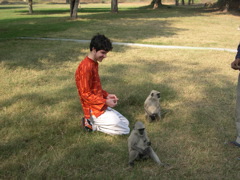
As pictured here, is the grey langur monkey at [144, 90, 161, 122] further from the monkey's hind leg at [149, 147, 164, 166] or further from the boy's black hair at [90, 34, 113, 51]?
the boy's black hair at [90, 34, 113, 51]

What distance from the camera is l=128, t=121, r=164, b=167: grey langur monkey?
367 cm

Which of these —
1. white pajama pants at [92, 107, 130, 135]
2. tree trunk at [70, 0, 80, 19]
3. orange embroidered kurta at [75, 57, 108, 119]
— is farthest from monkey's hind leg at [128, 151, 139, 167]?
tree trunk at [70, 0, 80, 19]

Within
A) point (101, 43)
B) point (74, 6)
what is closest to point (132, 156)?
point (101, 43)

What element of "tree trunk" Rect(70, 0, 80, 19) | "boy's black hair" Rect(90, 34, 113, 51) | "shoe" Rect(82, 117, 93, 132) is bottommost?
"tree trunk" Rect(70, 0, 80, 19)

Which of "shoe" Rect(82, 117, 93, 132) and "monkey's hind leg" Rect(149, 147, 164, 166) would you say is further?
"shoe" Rect(82, 117, 93, 132)

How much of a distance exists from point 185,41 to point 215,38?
2148 millimetres

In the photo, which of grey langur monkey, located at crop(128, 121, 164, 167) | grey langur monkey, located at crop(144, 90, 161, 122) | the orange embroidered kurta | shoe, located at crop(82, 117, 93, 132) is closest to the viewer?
grey langur monkey, located at crop(128, 121, 164, 167)

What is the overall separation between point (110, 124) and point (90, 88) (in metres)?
0.68

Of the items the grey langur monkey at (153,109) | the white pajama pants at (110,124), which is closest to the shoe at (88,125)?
the white pajama pants at (110,124)

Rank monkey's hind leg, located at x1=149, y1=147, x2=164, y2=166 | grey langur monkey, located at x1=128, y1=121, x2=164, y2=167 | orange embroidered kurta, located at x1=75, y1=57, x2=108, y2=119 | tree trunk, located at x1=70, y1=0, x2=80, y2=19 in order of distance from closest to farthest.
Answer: grey langur monkey, located at x1=128, y1=121, x2=164, y2=167
monkey's hind leg, located at x1=149, y1=147, x2=164, y2=166
orange embroidered kurta, located at x1=75, y1=57, x2=108, y2=119
tree trunk, located at x1=70, y1=0, x2=80, y2=19

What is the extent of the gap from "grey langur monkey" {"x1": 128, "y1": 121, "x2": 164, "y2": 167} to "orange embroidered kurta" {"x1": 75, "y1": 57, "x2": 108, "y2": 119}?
1.06m

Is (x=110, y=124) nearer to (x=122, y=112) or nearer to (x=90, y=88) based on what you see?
(x=90, y=88)

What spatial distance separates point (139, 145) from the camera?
373 cm

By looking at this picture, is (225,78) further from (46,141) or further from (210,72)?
(46,141)
